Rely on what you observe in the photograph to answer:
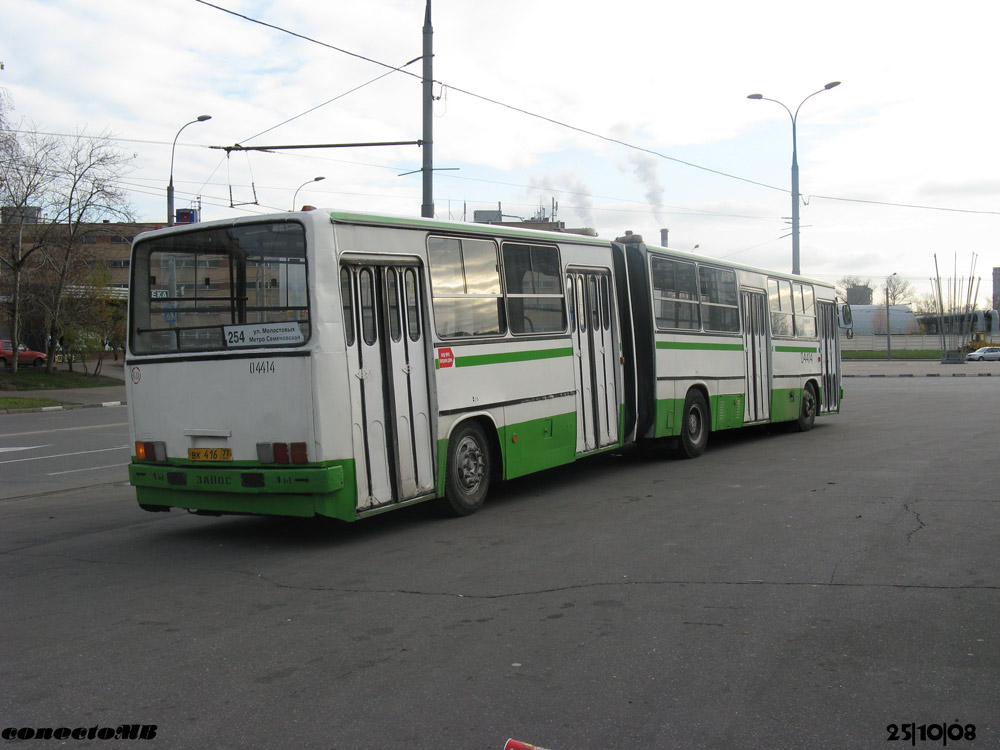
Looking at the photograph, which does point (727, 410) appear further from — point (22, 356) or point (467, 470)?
point (22, 356)

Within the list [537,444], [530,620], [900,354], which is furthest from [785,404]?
[900,354]

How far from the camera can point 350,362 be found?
321 inches

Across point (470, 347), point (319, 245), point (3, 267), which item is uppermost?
point (3, 267)

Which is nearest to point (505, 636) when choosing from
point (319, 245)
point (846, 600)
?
point (846, 600)

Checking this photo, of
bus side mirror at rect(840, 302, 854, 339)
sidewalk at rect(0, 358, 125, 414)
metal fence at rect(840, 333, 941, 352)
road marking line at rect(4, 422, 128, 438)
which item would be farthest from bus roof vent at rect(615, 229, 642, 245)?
metal fence at rect(840, 333, 941, 352)

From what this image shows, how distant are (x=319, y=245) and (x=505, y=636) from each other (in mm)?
3873

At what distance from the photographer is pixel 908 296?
130 m

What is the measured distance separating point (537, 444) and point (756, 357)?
288 inches

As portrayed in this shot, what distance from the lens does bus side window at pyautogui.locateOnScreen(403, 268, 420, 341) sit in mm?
8914

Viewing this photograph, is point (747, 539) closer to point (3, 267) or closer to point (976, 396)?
point (976, 396)

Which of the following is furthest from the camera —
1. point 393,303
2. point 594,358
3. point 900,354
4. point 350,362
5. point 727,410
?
point 900,354

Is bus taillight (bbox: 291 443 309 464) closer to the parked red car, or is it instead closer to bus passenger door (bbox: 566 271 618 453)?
bus passenger door (bbox: 566 271 618 453)

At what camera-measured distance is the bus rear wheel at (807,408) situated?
18719 millimetres

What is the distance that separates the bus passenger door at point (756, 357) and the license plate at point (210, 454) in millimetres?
10346
